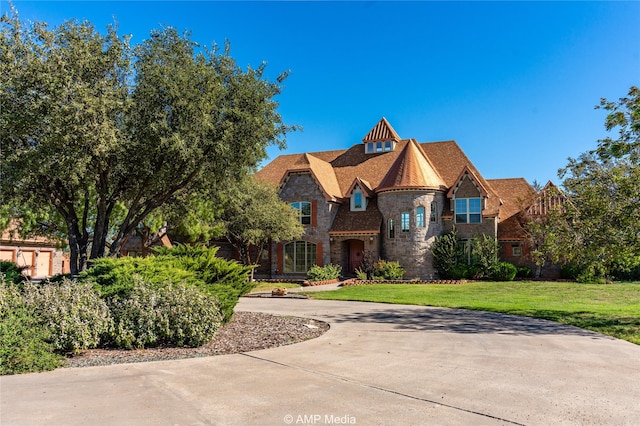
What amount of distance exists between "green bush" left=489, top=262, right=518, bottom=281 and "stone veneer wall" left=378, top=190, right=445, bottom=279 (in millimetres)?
3864

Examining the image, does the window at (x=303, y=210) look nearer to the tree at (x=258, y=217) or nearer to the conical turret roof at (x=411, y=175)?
the tree at (x=258, y=217)

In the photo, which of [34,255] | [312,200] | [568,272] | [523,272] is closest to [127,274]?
[312,200]

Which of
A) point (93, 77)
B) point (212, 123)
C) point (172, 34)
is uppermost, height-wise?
point (172, 34)

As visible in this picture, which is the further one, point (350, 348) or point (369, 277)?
point (369, 277)

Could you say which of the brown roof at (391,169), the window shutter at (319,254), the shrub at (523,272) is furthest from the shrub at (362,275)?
the shrub at (523,272)

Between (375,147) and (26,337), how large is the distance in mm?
33053

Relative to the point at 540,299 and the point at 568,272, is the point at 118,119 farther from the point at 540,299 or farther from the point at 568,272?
the point at 568,272

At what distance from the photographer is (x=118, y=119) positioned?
13.8 meters

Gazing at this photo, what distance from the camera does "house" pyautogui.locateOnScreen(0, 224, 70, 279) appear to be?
37.5 m

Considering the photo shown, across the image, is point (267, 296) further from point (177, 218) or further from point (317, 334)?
point (317, 334)

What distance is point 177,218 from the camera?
20250 mm

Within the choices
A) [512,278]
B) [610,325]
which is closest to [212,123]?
[610,325]

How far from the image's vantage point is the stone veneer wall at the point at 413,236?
102 ft

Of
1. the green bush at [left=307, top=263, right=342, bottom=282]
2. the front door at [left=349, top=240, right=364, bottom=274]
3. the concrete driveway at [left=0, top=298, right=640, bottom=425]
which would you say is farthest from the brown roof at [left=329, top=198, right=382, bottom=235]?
the concrete driveway at [left=0, top=298, right=640, bottom=425]
